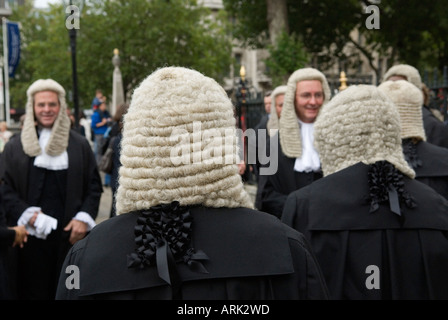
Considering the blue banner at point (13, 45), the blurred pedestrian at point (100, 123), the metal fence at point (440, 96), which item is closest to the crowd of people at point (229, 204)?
the metal fence at point (440, 96)

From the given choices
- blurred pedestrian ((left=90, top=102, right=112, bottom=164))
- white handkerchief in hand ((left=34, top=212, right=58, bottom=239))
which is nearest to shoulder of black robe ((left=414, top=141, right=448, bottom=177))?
white handkerchief in hand ((left=34, top=212, right=58, bottom=239))

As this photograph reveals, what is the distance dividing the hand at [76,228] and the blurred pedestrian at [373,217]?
3072mm

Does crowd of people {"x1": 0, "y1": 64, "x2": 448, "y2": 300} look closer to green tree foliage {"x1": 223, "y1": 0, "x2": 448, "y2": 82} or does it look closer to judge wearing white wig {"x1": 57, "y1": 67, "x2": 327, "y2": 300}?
judge wearing white wig {"x1": 57, "y1": 67, "x2": 327, "y2": 300}

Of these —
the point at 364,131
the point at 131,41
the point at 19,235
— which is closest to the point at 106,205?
the point at 19,235

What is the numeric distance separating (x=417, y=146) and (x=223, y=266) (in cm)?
297

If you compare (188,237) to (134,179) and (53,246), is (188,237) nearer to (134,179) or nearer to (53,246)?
(134,179)

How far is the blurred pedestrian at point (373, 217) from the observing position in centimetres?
313

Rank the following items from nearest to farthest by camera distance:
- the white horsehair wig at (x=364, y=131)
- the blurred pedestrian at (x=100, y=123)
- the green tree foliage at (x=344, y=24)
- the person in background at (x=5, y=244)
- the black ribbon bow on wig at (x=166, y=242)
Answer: the black ribbon bow on wig at (x=166, y=242)
the white horsehair wig at (x=364, y=131)
the person in background at (x=5, y=244)
the blurred pedestrian at (x=100, y=123)
the green tree foliage at (x=344, y=24)

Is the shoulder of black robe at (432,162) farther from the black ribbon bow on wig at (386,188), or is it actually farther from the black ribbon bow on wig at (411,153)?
the black ribbon bow on wig at (386,188)

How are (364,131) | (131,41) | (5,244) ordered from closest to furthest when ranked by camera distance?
(364,131) < (5,244) < (131,41)

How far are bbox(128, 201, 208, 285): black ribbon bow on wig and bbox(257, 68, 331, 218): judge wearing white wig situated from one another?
9.89 feet

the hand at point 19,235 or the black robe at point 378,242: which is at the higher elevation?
the black robe at point 378,242

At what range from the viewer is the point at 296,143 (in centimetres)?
521

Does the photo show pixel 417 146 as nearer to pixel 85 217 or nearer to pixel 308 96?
pixel 308 96
